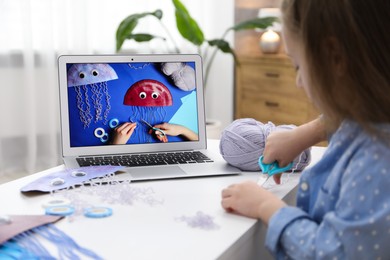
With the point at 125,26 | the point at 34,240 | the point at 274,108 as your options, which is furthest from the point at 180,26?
the point at 34,240

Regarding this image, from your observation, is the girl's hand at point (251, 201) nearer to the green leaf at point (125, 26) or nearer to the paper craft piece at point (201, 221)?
the paper craft piece at point (201, 221)

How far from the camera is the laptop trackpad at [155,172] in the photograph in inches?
44.0

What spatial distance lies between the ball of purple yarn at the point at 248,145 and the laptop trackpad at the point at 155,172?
122mm

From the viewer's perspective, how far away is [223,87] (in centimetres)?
380

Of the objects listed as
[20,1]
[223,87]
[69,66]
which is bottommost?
[223,87]

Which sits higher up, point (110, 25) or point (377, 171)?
point (110, 25)

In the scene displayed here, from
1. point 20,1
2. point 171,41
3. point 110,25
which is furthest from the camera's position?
point 171,41

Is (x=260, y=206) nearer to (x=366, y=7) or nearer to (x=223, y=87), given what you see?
(x=366, y=7)

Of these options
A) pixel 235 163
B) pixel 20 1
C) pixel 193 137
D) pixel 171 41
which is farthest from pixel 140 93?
pixel 171 41

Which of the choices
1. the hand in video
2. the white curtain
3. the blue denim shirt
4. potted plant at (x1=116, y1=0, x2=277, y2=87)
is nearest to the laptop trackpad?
the hand in video

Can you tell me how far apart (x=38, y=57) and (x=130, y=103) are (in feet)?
6.26

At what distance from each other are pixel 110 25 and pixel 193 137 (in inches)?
80.4

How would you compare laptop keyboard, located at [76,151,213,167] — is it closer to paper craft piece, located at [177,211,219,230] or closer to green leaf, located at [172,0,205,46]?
paper craft piece, located at [177,211,219,230]

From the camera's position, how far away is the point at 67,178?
1084 millimetres
